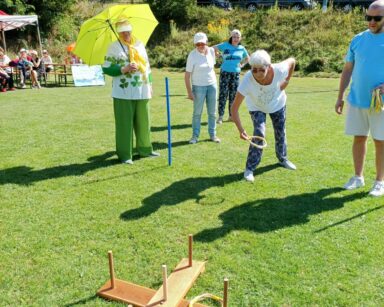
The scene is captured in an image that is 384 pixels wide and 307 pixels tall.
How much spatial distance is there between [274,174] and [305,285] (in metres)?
2.64

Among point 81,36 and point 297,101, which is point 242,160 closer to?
point 81,36

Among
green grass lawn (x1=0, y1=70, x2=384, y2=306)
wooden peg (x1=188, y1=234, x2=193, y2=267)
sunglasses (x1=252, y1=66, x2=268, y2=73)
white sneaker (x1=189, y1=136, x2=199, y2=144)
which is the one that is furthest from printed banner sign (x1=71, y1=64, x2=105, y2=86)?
wooden peg (x1=188, y1=234, x2=193, y2=267)

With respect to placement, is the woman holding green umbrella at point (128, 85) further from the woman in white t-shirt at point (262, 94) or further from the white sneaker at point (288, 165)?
the white sneaker at point (288, 165)

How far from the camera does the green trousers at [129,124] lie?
625 centimetres

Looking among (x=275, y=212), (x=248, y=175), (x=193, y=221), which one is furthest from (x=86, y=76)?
(x=275, y=212)

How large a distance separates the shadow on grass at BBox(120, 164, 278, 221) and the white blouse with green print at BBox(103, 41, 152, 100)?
5.04ft

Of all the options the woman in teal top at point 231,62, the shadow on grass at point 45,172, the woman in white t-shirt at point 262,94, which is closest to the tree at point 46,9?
the woman in teal top at point 231,62

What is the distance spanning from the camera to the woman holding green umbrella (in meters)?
5.96

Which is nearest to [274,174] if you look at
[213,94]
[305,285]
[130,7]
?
[213,94]

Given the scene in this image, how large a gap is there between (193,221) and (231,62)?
5.15 m

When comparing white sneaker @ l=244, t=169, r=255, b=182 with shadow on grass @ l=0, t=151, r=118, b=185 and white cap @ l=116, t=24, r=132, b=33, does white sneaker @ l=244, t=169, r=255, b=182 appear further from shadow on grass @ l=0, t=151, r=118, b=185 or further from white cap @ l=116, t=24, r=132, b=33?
white cap @ l=116, t=24, r=132, b=33

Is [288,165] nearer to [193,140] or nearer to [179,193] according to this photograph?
[179,193]

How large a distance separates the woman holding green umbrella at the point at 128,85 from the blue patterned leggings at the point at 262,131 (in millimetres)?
1766

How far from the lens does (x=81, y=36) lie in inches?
237
